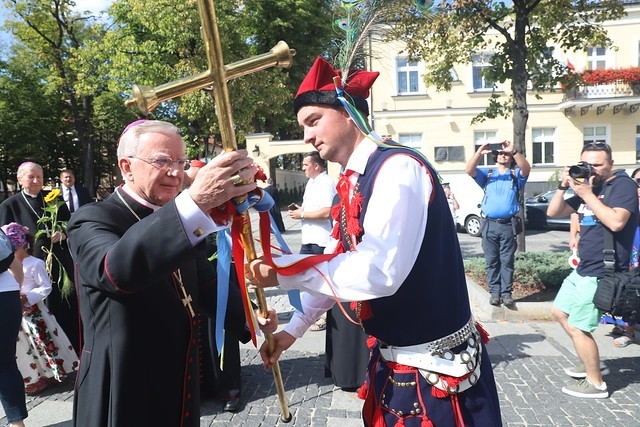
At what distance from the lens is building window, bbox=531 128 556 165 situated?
76.3ft

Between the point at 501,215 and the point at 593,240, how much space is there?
95.0 inches

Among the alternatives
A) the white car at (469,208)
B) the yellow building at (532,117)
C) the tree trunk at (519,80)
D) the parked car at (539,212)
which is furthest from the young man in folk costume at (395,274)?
the yellow building at (532,117)

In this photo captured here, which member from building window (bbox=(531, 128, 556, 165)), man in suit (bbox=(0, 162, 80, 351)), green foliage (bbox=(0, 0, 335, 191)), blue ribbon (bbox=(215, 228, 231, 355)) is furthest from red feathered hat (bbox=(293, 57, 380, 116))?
building window (bbox=(531, 128, 556, 165))

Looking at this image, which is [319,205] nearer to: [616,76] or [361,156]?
[361,156]

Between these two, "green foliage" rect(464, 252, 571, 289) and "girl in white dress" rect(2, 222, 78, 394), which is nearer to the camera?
"girl in white dress" rect(2, 222, 78, 394)

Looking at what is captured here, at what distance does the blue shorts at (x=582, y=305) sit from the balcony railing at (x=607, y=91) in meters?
20.9

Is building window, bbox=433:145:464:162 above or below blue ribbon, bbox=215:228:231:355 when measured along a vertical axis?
below

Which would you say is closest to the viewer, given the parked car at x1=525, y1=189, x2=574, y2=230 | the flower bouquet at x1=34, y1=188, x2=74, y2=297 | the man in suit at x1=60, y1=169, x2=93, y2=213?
the flower bouquet at x1=34, y1=188, x2=74, y2=297

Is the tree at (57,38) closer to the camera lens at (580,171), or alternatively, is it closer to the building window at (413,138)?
the building window at (413,138)

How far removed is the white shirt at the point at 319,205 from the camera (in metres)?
5.68

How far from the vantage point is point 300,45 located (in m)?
25.7

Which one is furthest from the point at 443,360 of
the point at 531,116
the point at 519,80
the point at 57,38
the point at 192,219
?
the point at 57,38

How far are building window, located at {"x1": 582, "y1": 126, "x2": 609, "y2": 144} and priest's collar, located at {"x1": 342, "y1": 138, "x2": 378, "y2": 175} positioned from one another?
24491 mm

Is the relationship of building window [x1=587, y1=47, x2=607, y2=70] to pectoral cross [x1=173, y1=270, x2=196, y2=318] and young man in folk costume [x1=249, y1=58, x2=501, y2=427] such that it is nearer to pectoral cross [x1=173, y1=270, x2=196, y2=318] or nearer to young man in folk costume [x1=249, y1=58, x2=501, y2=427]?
young man in folk costume [x1=249, y1=58, x2=501, y2=427]
